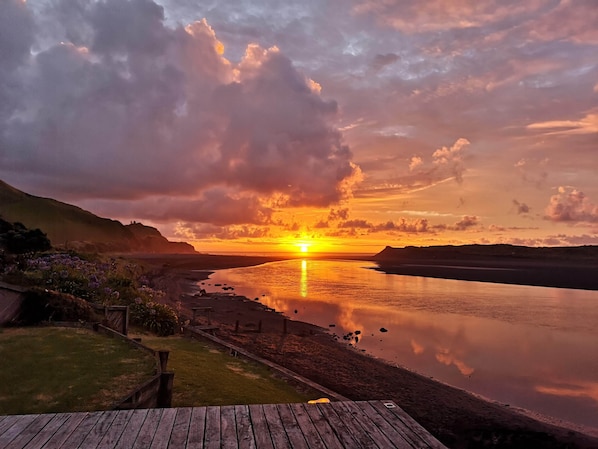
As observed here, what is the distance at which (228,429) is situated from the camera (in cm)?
576

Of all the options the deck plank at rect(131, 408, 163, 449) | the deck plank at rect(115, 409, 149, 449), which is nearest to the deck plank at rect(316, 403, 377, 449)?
the deck plank at rect(131, 408, 163, 449)

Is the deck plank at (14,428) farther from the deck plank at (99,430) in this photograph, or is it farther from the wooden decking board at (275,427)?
the wooden decking board at (275,427)

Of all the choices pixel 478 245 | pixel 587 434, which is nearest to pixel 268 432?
pixel 587 434

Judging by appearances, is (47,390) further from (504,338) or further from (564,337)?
(564,337)

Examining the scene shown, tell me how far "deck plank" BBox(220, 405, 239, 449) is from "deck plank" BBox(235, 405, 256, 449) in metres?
0.05

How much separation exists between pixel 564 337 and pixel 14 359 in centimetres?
3387

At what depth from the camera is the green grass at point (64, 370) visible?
32.7ft

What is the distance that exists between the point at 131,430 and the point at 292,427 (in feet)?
7.19

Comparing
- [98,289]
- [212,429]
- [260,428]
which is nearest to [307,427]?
[260,428]

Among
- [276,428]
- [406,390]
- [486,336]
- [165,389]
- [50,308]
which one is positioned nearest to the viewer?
[276,428]

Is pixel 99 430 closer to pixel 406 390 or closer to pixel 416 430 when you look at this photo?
pixel 416 430

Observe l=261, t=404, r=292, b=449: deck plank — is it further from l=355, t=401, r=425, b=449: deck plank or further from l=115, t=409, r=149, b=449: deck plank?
l=115, t=409, r=149, b=449: deck plank

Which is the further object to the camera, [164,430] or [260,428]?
[260,428]

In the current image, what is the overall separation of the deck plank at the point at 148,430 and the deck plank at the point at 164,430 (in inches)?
2.1
